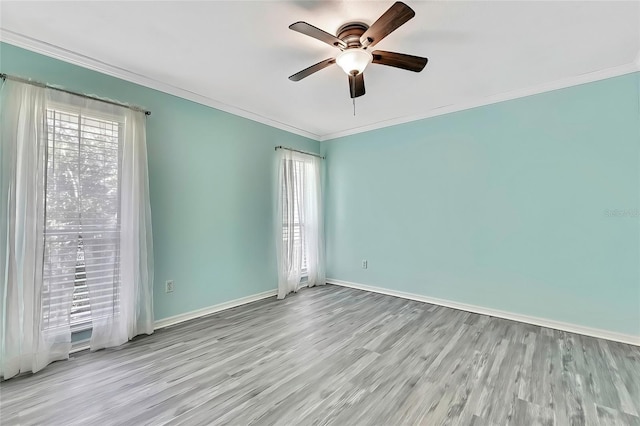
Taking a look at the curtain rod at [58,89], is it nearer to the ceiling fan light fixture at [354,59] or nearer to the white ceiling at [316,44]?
the white ceiling at [316,44]

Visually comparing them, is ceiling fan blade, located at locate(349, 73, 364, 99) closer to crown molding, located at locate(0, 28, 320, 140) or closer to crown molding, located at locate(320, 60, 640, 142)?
crown molding, located at locate(320, 60, 640, 142)

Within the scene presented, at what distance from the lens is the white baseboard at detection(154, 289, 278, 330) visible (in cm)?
294

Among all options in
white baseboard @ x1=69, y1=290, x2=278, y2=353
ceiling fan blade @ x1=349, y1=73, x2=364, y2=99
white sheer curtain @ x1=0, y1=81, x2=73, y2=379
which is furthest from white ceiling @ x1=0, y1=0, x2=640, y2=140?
white baseboard @ x1=69, y1=290, x2=278, y2=353

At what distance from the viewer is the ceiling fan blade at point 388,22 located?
1.55 meters

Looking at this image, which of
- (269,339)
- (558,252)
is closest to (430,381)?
(269,339)

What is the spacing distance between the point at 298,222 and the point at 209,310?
70.3 inches

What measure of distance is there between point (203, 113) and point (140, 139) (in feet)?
2.84

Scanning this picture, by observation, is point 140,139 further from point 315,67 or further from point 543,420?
point 543,420

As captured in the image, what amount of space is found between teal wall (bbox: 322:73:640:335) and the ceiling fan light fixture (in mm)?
2041

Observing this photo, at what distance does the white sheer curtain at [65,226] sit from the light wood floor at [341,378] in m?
0.28

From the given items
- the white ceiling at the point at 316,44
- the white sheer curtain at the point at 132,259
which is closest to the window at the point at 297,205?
the white ceiling at the point at 316,44

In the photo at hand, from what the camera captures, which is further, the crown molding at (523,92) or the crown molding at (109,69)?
the crown molding at (523,92)

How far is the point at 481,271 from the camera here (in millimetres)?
3344

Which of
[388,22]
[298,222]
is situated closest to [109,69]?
[388,22]
